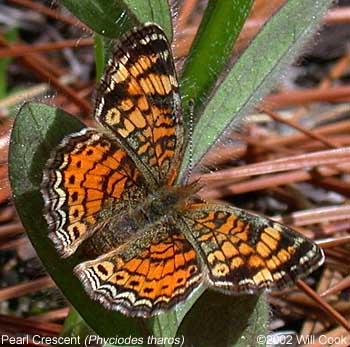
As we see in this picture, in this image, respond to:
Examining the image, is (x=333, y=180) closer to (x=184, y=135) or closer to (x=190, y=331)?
(x=184, y=135)

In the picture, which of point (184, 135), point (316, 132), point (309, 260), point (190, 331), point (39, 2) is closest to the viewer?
point (309, 260)

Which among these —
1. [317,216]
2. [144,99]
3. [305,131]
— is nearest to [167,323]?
[144,99]

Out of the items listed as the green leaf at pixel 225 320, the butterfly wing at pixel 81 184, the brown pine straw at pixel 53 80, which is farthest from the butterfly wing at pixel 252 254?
the brown pine straw at pixel 53 80

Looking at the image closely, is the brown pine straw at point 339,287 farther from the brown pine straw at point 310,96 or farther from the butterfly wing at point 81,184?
the brown pine straw at point 310,96

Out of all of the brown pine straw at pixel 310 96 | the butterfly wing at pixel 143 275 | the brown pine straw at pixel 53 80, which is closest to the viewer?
the butterfly wing at pixel 143 275

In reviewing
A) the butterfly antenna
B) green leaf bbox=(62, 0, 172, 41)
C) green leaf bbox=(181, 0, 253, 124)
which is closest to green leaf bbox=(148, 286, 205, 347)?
the butterfly antenna

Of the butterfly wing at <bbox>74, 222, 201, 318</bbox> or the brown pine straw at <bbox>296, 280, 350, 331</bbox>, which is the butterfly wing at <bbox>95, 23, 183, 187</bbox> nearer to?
the butterfly wing at <bbox>74, 222, 201, 318</bbox>

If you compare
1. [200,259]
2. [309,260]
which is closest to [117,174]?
[200,259]
